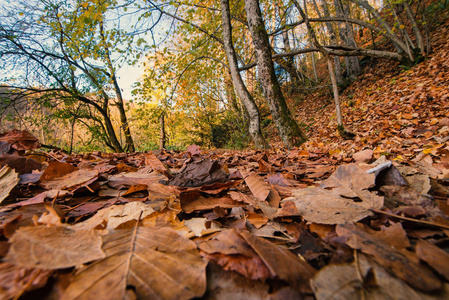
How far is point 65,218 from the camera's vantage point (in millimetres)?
733

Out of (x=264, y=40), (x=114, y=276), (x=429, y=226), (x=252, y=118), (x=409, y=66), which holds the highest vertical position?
(x=264, y=40)

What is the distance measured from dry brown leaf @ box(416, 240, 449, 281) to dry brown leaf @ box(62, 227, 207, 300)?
481mm

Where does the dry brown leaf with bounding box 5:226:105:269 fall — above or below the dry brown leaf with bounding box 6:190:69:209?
below

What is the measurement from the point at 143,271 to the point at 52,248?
0.21 m

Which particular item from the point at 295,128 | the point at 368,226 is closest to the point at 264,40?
the point at 295,128

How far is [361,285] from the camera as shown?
1.30 ft

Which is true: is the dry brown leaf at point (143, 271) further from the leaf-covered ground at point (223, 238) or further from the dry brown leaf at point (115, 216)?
the dry brown leaf at point (115, 216)

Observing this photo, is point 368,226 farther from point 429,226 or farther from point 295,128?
point 295,128

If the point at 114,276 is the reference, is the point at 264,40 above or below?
above

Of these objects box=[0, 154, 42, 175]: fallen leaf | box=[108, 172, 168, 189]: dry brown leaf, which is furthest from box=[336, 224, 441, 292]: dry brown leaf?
box=[0, 154, 42, 175]: fallen leaf

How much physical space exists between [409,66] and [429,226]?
7.72 m

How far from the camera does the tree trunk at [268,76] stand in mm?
4074

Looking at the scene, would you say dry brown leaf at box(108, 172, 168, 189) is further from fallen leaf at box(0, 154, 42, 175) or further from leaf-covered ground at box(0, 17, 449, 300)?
fallen leaf at box(0, 154, 42, 175)

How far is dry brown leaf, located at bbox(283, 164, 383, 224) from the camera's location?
26.3 inches
